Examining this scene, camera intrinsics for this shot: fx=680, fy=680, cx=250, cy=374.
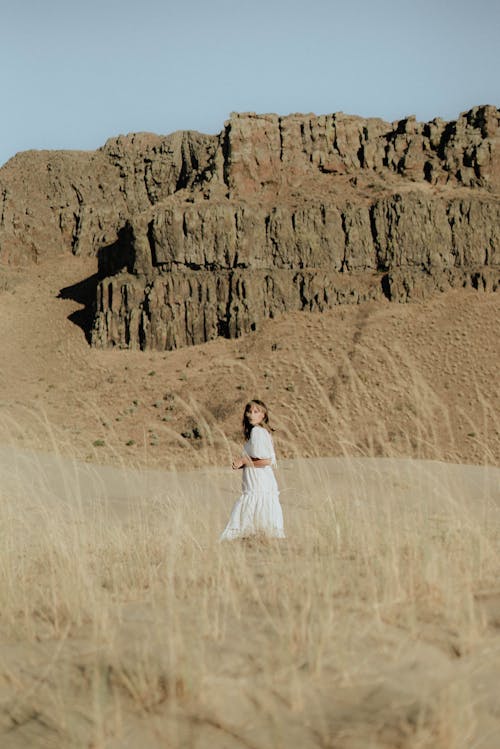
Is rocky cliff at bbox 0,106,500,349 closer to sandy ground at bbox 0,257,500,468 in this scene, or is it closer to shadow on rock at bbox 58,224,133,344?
shadow on rock at bbox 58,224,133,344

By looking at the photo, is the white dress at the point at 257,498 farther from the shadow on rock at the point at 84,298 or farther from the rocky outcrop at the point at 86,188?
the rocky outcrop at the point at 86,188

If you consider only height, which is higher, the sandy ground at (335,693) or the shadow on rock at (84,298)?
the shadow on rock at (84,298)

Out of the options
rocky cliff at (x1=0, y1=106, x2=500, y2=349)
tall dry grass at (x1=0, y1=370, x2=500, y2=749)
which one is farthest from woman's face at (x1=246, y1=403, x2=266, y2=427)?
rocky cliff at (x1=0, y1=106, x2=500, y2=349)

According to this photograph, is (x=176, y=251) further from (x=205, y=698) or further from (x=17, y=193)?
(x=205, y=698)

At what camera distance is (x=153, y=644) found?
10.0ft

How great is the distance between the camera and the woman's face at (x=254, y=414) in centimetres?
761

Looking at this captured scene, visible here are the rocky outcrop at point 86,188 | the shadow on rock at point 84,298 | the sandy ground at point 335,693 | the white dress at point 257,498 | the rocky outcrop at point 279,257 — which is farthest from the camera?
the rocky outcrop at point 86,188

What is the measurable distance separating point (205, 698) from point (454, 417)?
Result: 3356 cm

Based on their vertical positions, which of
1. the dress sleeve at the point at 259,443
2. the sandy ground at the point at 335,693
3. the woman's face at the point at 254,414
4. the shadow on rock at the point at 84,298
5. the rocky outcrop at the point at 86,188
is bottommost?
the sandy ground at the point at 335,693

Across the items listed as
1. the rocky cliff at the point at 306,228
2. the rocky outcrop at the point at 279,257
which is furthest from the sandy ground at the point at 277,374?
the rocky cliff at the point at 306,228

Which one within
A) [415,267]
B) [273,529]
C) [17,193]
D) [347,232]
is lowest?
[273,529]

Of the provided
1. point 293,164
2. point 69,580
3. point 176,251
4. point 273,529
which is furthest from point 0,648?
point 293,164

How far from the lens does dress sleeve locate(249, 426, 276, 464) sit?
7.54m

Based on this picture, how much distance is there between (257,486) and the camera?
7.64m
